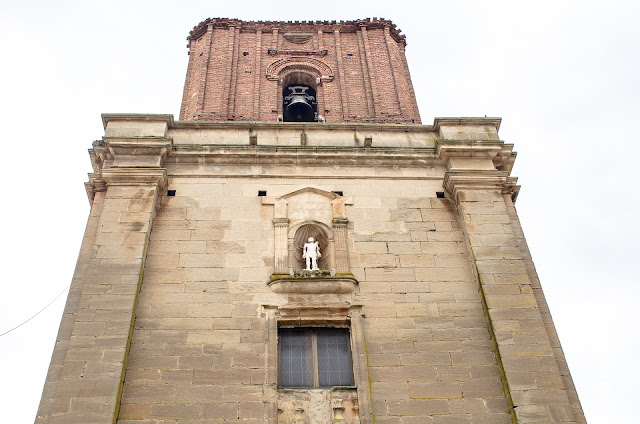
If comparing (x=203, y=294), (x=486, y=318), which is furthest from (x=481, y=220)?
(x=203, y=294)

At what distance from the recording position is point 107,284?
11383 mm

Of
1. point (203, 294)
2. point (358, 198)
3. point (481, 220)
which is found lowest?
point (203, 294)

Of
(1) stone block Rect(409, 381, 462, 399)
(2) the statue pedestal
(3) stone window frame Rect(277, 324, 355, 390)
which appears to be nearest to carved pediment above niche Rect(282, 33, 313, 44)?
(2) the statue pedestal

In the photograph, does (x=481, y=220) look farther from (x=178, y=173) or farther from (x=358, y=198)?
(x=178, y=173)

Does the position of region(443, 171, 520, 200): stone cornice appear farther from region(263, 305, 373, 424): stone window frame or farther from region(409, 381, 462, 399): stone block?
region(409, 381, 462, 399): stone block

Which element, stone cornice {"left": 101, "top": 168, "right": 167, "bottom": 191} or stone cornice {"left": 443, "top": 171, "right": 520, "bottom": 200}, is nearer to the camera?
stone cornice {"left": 101, "top": 168, "right": 167, "bottom": 191}

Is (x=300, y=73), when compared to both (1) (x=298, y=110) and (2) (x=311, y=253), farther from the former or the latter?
(2) (x=311, y=253)

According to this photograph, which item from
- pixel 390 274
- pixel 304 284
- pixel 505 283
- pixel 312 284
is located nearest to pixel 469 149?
pixel 505 283

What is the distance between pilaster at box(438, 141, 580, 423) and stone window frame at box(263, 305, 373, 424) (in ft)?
7.43

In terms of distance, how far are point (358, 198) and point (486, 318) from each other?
375 centimetres

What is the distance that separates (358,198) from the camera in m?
13.6

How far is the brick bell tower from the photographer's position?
10.3m

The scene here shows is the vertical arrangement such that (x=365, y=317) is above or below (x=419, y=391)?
above

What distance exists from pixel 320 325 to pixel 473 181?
4.67m
